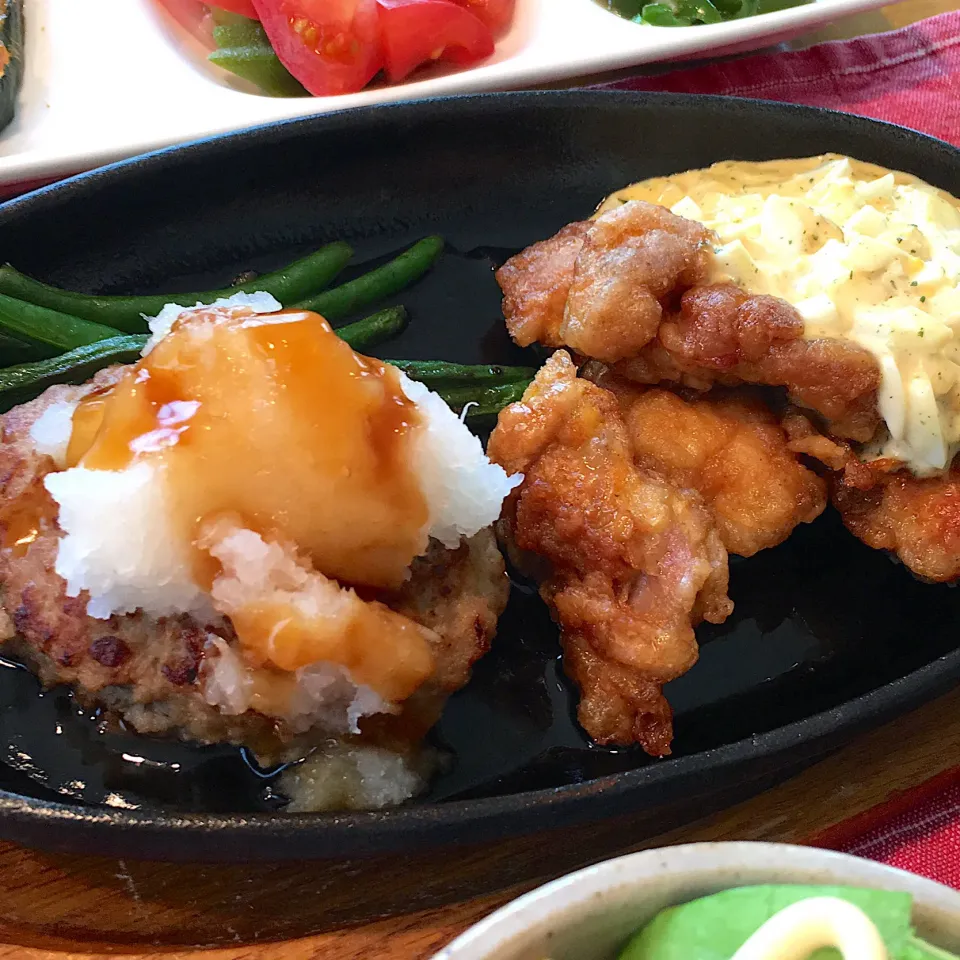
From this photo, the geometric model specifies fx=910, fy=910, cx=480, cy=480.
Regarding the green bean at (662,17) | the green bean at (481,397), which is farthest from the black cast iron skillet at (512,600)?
the green bean at (662,17)

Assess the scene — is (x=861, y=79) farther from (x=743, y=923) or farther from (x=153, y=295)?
(x=743, y=923)

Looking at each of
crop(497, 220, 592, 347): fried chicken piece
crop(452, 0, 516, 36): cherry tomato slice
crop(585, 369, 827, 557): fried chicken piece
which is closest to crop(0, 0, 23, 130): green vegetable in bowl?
crop(452, 0, 516, 36): cherry tomato slice

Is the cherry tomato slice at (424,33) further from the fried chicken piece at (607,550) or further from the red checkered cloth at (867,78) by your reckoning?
the fried chicken piece at (607,550)

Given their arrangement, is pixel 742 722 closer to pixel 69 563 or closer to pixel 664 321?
pixel 664 321

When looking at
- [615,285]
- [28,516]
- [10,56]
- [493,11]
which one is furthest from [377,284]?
[10,56]

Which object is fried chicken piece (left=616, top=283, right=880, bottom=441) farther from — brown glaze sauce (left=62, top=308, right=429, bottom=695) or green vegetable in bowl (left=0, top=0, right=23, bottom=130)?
green vegetable in bowl (left=0, top=0, right=23, bottom=130)

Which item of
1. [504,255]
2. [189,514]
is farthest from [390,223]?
[189,514]
